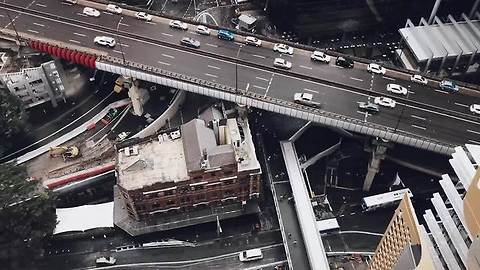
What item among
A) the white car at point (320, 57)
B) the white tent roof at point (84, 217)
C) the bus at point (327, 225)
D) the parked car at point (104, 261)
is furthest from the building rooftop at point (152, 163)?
the white car at point (320, 57)

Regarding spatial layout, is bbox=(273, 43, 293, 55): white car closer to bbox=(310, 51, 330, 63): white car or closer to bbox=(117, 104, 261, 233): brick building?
bbox=(310, 51, 330, 63): white car

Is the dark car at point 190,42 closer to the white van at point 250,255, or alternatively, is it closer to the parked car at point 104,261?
the white van at point 250,255

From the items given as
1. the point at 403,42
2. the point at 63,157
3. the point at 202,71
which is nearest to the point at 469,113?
the point at 403,42

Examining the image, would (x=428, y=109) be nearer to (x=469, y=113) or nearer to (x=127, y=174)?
(x=469, y=113)

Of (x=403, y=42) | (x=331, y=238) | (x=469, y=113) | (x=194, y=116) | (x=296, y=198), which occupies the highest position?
(x=403, y=42)

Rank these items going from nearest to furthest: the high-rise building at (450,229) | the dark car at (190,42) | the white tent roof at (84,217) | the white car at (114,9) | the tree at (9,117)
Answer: the high-rise building at (450,229) < the white tent roof at (84,217) < the tree at (9,117) < the dark car at (190,42) < the white car at (114,9)

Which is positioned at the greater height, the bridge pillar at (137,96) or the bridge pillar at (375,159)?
the bridge pillar at (137,96)

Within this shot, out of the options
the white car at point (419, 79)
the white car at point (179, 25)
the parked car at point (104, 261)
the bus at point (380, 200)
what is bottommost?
the parked car at point (104, 261)

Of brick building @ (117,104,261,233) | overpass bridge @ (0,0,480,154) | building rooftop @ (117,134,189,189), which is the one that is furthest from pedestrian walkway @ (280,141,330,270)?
building rooftop @ (117,134,189,189)
